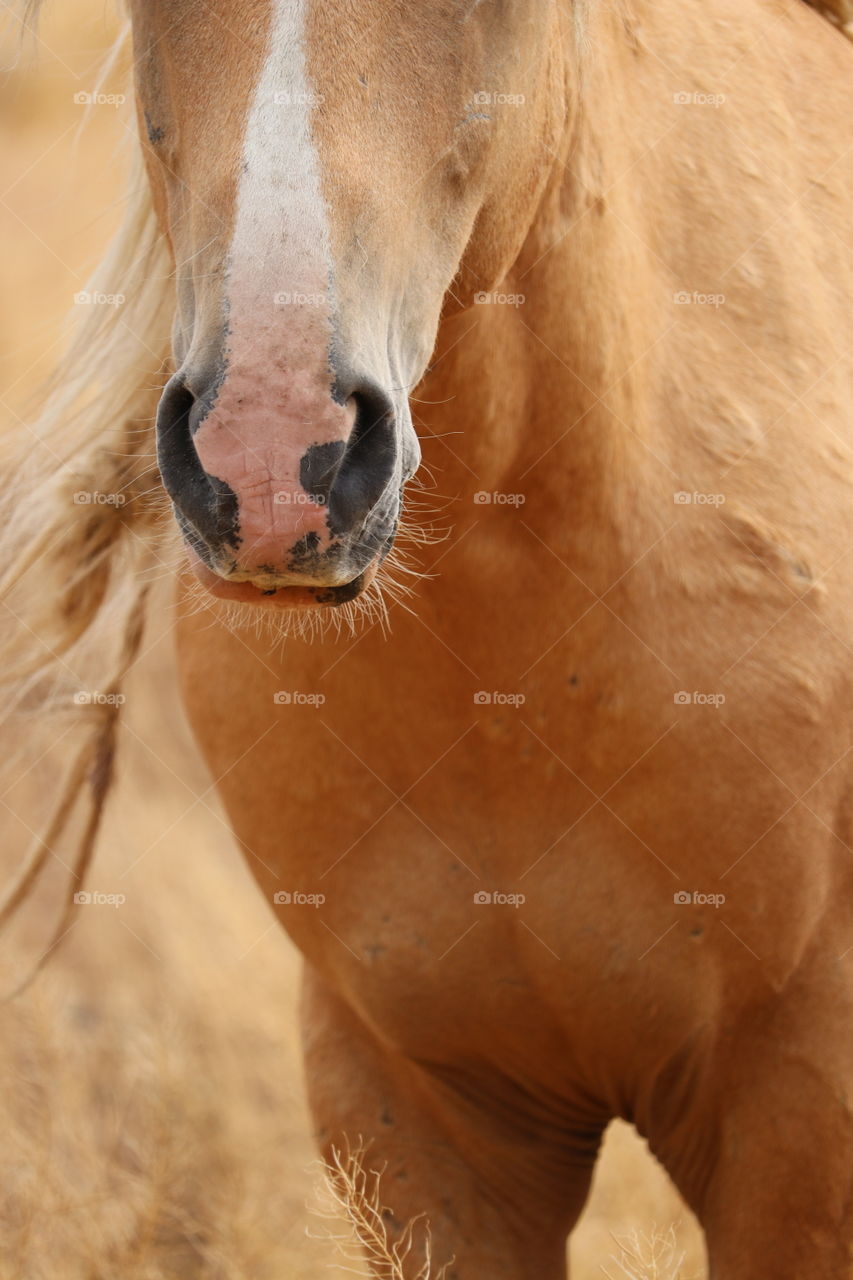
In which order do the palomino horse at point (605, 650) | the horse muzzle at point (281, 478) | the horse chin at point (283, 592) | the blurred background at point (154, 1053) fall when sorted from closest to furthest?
the horse muzzle at point (281, 478) < the horse chin at point (283, 592) < the palomino horse at point (605, 650) < the blurred background at point (154, 1053)

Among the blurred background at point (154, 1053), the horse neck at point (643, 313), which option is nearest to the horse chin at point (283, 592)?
the horse neck at point (643, 313)

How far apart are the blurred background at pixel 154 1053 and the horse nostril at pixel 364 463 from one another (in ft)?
3.15

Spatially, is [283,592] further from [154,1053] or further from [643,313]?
[154,1053]

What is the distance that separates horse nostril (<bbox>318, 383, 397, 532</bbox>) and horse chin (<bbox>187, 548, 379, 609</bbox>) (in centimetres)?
8

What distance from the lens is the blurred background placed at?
118 inches

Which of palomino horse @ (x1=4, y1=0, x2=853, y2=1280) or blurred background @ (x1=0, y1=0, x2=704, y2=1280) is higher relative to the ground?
palomino horse @ (x1=4, y1=0, x2=853, y2=1280)

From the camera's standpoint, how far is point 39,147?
8.20 metres

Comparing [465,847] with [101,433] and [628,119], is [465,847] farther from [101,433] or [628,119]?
[628,119]

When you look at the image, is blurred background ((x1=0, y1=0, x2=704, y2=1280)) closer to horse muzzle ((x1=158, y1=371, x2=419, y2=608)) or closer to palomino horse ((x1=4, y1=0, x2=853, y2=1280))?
palomino horse ((x1=4, y1=0, x2=853, y2=1280))

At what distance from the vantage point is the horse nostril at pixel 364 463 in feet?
4.43

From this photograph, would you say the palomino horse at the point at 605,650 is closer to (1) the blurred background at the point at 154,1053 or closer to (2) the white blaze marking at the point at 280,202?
(2) the white blaze marking at the point at 280,202

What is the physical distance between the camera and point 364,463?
137 cm

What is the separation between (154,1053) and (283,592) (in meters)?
2.28

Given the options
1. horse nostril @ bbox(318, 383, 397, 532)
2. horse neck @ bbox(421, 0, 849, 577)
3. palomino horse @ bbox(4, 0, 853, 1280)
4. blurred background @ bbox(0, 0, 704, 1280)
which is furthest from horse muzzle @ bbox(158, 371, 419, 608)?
blurred background @ bbox(0, 0, 704, 1280)
